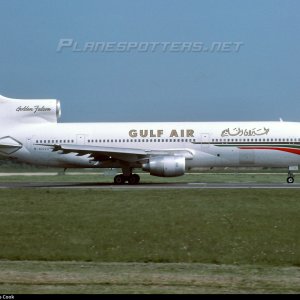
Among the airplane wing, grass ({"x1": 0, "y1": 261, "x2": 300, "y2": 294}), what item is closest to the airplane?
the airplane wing

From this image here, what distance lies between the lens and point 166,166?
35562mm

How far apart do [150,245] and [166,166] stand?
21673 millimetres

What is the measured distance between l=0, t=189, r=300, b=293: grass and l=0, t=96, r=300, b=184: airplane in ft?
40.0

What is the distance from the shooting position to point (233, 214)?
19.5 meters

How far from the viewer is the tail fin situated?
3988cm

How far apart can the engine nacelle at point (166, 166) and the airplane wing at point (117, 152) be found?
4.30 feet

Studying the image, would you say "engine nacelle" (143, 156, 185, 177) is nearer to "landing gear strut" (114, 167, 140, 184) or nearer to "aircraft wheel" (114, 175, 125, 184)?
"landing gear strut" (114, 167, 140, 184)

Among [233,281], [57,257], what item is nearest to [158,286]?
[233,281]

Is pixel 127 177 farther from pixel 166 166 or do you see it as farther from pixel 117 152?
pixel 166 166

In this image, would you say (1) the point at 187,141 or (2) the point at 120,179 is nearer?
(1) the point at 187,141

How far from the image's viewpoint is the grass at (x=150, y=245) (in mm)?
9703

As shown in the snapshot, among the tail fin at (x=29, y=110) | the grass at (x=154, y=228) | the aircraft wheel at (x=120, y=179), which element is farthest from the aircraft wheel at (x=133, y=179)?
the grass at (x=154, y=228)

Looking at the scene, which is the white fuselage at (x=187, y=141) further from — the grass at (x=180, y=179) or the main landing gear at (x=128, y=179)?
the grass at (x=180, y=179)

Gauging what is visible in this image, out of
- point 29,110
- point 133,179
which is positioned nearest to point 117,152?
point 133,179
